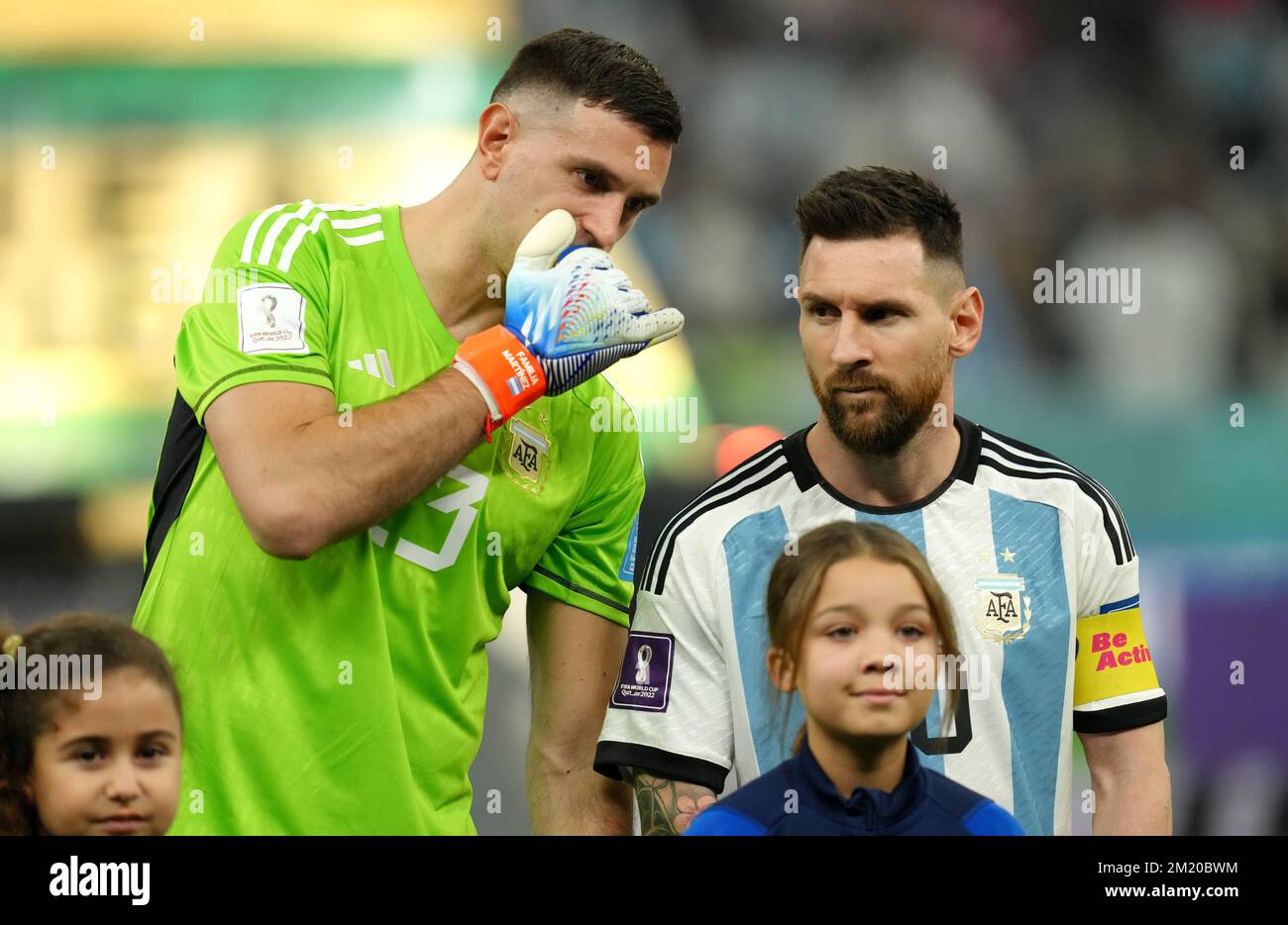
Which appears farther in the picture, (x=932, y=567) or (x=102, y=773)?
(x=932, y=567)

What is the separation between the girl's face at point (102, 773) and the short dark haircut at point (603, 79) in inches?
49.0

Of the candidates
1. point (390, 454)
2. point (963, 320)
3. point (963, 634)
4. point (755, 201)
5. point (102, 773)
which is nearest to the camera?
point (102, 773)

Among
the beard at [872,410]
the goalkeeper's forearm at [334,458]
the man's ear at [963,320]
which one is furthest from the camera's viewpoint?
the man's ear at [963,320]

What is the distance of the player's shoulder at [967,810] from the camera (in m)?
2.22

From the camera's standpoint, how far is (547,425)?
2674mm

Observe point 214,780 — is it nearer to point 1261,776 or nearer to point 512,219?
point 512,219

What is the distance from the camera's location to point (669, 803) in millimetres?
2396

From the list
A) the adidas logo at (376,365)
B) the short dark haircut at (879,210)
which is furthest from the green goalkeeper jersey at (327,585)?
the short dark haircut at (879,210)

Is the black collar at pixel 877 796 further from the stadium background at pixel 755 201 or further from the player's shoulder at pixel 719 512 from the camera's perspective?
the stadium background at pixel 755 201

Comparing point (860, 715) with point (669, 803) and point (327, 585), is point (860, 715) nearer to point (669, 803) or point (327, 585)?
point (669, 803)

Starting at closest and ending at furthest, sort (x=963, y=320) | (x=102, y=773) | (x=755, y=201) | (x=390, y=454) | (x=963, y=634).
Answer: (x=102, y=773) < (x=390, y=454) < (x=963, y=634) < (x=963, y=320) < (x=755, y=201)

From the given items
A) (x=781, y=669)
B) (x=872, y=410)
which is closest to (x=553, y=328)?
(x=872, y=410)

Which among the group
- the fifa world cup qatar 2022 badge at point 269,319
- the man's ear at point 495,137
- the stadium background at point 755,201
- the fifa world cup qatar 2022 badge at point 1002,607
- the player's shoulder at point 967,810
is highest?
the stadium background at point 755,201

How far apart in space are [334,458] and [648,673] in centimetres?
62
